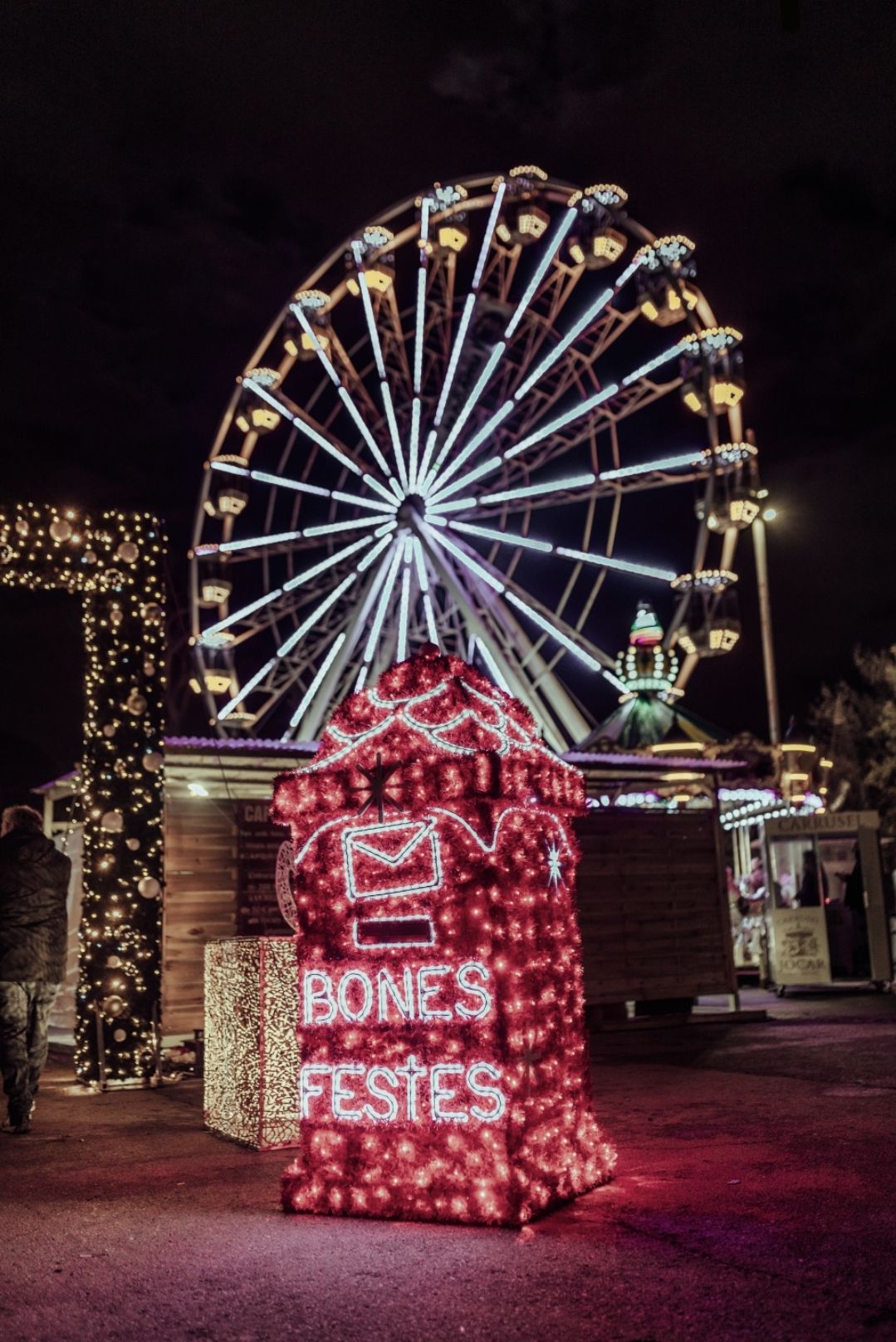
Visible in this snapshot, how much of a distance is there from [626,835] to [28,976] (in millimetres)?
7020

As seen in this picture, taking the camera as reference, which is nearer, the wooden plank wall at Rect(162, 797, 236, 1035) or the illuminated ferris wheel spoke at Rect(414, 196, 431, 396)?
the wooden plank wall at Rect(162, 797, 236, 1035)

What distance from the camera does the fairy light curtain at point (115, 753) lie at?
9.50 m

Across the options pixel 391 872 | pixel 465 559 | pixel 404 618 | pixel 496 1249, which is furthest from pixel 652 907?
pixel 496 1249

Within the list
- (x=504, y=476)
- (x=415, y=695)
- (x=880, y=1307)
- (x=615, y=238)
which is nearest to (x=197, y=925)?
(x=415, y=695)

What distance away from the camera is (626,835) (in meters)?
12.7

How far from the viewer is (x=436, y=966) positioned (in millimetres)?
4852

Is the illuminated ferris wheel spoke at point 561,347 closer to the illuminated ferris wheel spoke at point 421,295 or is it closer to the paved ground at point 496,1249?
the illuminated ferris wheel spoke at point 421,295

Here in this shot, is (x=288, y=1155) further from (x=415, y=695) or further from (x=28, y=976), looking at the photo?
(x=415, y=695)

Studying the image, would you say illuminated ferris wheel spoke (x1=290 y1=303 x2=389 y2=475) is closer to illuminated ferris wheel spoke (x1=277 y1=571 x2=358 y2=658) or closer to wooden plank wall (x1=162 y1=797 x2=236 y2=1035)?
illuminated ferris wheel spoke (x1=277 y1=571 x2=358 y2=658)

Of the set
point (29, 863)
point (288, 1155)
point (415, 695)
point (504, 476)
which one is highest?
point (504, 476)

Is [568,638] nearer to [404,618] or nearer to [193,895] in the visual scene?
[404,618]

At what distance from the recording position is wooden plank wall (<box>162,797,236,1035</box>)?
10.5 m

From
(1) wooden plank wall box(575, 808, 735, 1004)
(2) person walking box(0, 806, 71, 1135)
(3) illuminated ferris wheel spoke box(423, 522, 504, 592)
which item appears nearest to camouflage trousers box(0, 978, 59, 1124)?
(2) person walking box(0, 806, 71, 1135)

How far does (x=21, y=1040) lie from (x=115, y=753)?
322 centimetres
